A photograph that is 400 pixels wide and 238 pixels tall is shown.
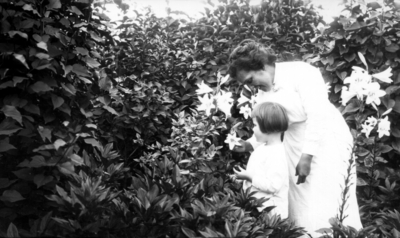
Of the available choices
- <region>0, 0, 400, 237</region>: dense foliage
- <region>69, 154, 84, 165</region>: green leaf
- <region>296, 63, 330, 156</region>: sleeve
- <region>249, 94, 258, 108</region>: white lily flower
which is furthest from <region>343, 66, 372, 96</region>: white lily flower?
<region>69, 154, 84, 165</region>: green leaf

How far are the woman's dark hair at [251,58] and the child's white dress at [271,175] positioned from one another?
62cm

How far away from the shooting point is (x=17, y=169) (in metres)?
2.54

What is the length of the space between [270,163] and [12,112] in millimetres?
1703

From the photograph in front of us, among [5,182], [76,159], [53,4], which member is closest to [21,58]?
[53,4]

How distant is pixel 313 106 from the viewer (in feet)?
9.49

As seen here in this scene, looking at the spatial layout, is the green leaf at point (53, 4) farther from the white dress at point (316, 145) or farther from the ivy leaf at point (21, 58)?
the white dress at point (316, 145)

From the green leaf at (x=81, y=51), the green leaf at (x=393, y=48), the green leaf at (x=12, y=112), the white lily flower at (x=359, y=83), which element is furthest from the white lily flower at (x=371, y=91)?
the green leaf at (x=12, y=112)

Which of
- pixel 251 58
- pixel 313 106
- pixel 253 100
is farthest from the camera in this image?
pixel 253 100

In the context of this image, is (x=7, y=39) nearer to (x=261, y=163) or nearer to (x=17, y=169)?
(x=17, y=169)

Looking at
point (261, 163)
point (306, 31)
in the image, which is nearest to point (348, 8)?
point (306, 31)

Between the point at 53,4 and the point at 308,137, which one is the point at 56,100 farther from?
the point at 308,137

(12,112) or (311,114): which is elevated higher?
(311,114)

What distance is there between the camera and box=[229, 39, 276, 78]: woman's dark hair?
3.01m

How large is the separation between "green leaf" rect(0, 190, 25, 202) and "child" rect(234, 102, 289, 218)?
1.44 m
